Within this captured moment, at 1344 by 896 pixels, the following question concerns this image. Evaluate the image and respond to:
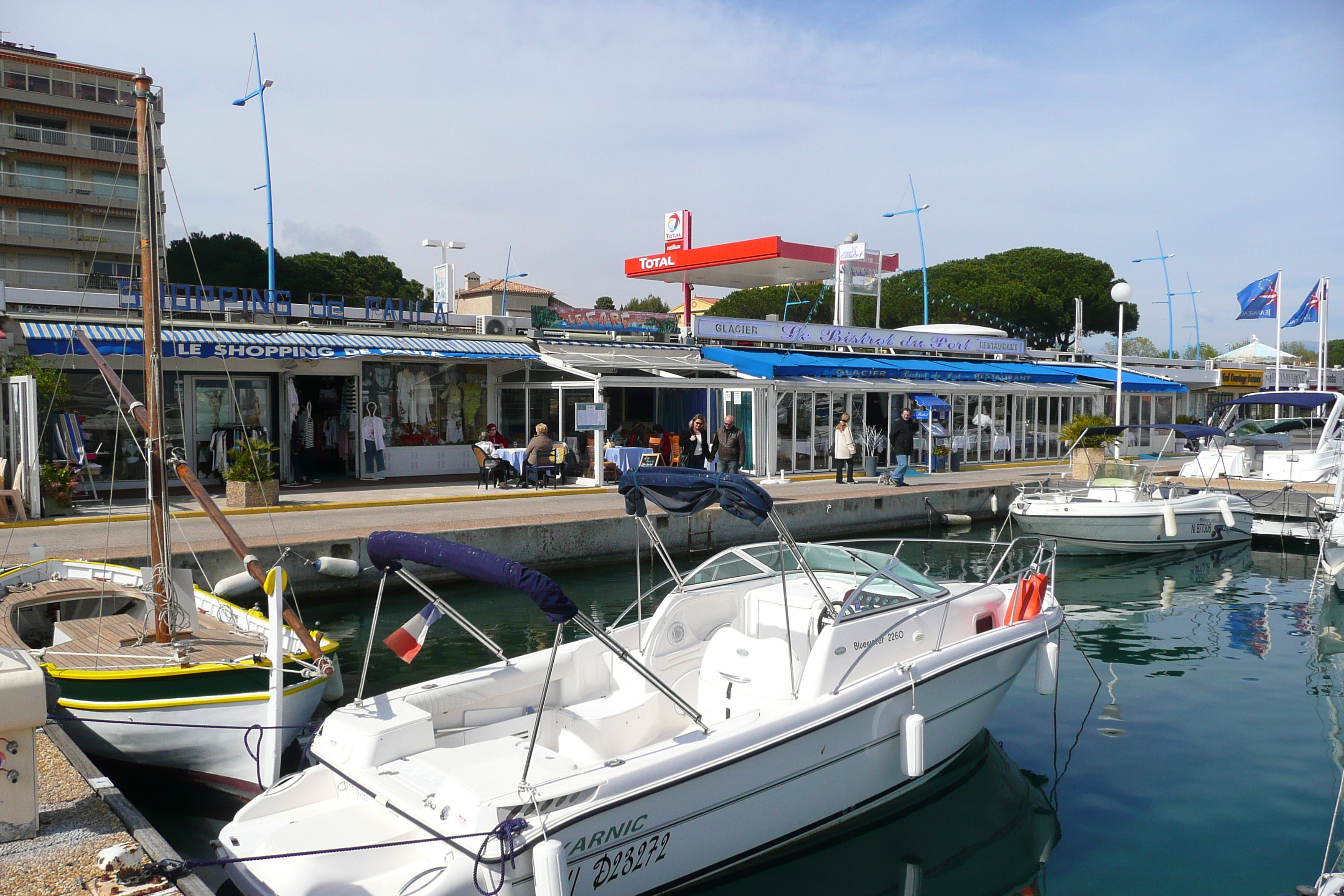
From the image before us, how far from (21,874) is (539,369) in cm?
1664

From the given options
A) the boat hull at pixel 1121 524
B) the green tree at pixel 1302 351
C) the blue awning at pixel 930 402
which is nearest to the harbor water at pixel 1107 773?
the boat hull at pixel 1121 524

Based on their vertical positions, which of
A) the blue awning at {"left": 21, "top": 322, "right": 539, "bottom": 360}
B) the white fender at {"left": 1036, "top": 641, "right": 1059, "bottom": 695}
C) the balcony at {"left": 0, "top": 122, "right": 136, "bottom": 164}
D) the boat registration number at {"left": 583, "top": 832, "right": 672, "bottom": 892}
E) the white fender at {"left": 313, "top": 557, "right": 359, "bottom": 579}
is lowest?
the boat registration number at {"left": 583, "top": 832, "right": 672, "bottom": 892}

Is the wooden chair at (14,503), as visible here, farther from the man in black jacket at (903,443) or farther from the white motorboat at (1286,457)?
the white motorboat at (1286,457)

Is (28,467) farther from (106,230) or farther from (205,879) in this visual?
(106,230)

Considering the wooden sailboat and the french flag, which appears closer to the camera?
the french flag

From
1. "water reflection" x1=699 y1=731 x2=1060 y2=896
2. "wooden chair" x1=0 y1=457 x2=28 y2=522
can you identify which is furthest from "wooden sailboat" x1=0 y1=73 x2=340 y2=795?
"wooden chair" x1=0 y1=457 x2=28 y2=522

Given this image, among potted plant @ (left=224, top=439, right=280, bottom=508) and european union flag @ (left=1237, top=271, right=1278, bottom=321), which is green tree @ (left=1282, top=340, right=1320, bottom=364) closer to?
european union flag @ (left=1237, top=271, right=1278, bottom=321)

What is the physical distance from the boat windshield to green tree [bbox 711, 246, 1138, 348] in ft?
129

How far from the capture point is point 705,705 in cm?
646

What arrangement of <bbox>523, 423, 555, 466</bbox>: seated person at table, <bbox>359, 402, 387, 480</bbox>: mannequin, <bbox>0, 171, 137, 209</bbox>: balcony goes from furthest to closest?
1. <bbox>0, 171, 137, 209</bbox>: balcony
2. <bbox>359, 402, 387, 480</bbox>: mannequin
3. <bbox>523, 423, 555, 466</bbox>: seated person at table

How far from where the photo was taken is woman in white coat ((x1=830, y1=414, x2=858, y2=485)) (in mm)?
19516

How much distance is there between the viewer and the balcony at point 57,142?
141 feet

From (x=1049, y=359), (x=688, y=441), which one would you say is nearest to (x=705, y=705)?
(x=688, y=441)

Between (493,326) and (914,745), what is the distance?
53.4 ft
